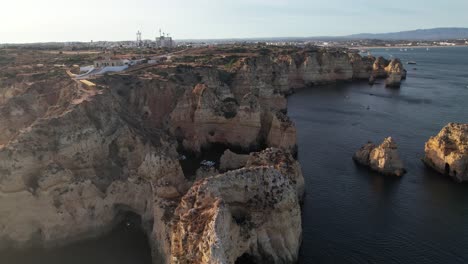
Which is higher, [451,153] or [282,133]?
[282,133]

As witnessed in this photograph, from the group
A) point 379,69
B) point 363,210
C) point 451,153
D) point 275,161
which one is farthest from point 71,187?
point 379,69

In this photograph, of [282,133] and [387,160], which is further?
[282,133]

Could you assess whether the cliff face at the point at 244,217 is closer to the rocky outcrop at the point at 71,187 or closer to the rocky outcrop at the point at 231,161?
the rocky outcrop at the point at 71,187

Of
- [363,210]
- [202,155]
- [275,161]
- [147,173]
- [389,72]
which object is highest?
[389,72]

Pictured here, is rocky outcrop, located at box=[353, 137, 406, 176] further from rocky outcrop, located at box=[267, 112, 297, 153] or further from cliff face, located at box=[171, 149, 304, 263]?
cliff face, located at box=[171, 149, 304, 263]

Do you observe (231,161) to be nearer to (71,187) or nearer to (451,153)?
(71,187)

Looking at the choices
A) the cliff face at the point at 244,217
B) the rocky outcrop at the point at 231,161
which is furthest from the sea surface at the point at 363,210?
the rocky outcrop at the point at 231,161

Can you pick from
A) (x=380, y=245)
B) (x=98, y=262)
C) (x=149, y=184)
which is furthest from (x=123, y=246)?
(x=380, y=245)

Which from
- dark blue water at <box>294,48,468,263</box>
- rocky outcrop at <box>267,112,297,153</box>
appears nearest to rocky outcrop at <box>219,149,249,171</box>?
dark blue water at <box>294,48,468,263</box>
